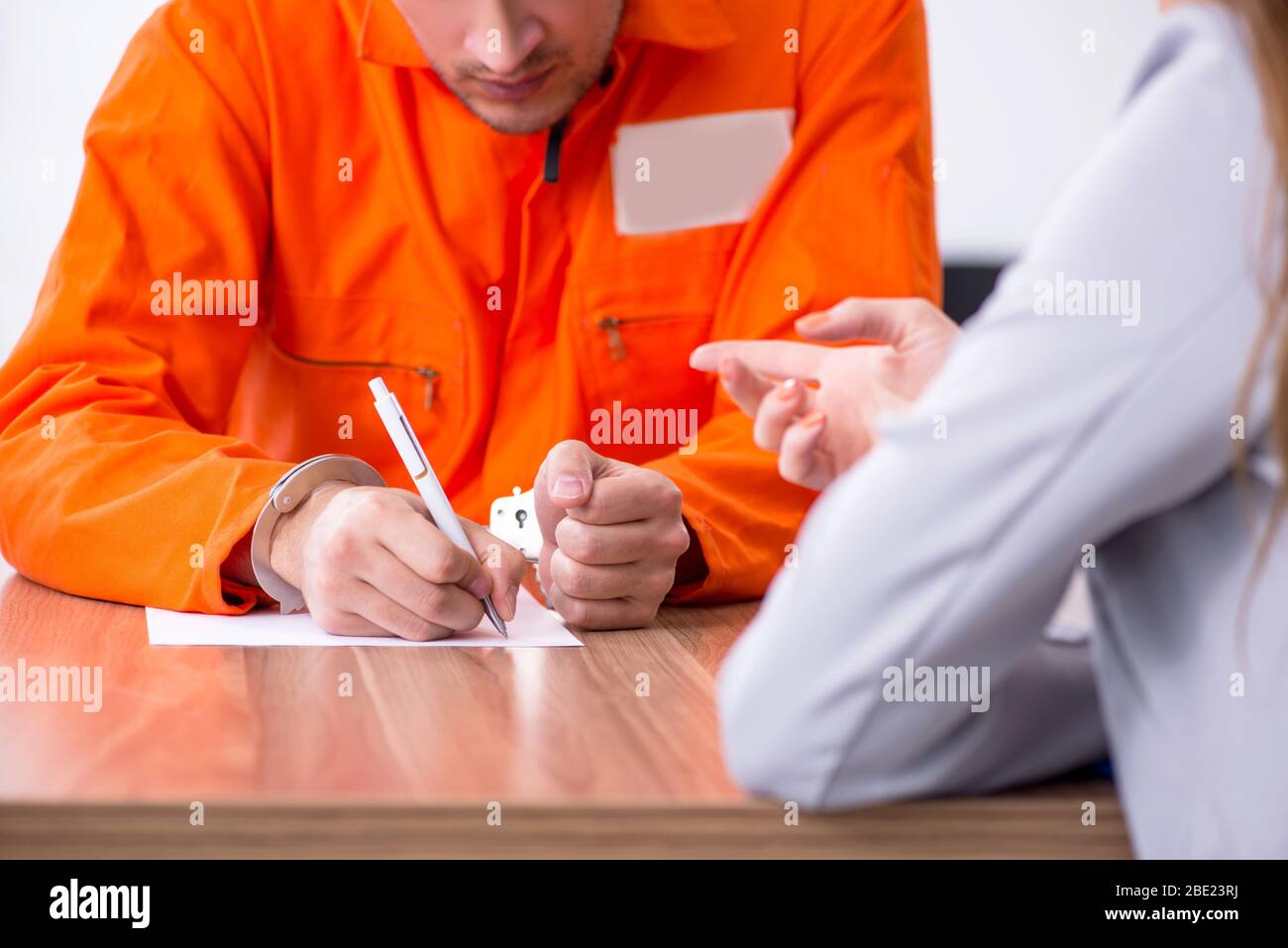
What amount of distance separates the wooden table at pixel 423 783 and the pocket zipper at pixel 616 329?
647 millimetres

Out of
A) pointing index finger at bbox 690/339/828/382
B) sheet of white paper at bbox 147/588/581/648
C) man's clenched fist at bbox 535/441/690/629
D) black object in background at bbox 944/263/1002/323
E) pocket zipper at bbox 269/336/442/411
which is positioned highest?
black object in background at bbox 944/263/1002/323

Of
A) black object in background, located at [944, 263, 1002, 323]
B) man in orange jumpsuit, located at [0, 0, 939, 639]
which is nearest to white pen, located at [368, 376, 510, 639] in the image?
man in orange jumpsuit, located at [0, 0, 939, 639]

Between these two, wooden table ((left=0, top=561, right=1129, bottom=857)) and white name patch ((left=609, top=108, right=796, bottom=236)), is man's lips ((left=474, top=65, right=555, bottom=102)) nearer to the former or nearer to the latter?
white name patch ((left=609, top=108, right=796, bottom=236))

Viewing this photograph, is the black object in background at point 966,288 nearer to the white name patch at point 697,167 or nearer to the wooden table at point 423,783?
the white name patch at point 697,167

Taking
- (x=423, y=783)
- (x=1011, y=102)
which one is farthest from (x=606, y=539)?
(x=1011, y=102)

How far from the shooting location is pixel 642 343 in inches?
56.6

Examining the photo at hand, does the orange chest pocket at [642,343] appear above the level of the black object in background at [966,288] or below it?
below

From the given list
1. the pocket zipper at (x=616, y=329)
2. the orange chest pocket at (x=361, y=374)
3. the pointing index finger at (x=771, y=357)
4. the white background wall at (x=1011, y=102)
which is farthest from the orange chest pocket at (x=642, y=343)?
the white background wall at (x=1011, y=102)

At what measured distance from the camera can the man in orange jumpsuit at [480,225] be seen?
1246 mm

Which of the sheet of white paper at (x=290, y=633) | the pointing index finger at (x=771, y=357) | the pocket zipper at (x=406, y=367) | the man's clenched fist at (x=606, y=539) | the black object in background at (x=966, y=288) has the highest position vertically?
the black object in background at (x=966, y=288)

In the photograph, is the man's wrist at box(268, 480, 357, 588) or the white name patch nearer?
the man's wrist at box(268, 480, 357, 588)

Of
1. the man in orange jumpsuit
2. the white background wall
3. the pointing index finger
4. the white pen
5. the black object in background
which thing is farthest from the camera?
the white background wall

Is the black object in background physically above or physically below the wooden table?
above

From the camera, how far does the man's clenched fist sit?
981mm
